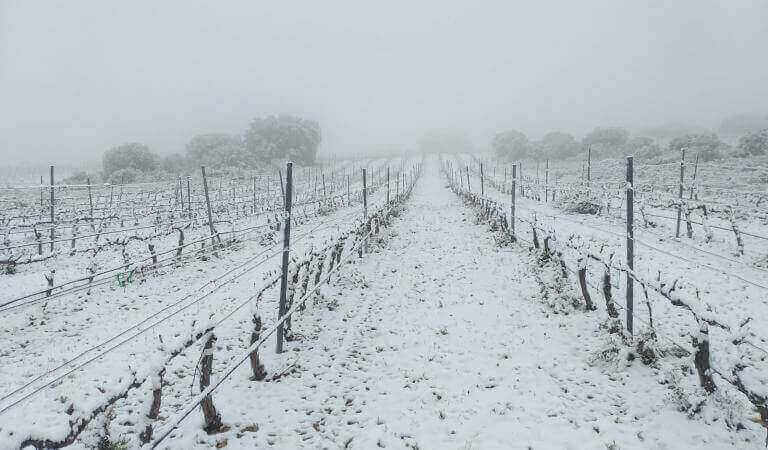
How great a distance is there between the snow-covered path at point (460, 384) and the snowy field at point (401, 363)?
28mm

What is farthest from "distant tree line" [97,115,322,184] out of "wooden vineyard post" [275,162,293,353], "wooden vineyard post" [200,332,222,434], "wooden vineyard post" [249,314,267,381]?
"wooden vineyard post" [200,332,222,434]

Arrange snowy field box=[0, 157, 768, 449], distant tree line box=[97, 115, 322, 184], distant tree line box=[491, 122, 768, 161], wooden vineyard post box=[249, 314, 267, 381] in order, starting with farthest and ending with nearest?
distant tree line box=[97, 115, 322, 184] → distant tree line box=[491, 122, 768, 161] → wooden vineyard post box=[249, 314, 267, 381] → snowy field box=[0, 157, 768, 449]

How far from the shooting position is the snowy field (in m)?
4.96

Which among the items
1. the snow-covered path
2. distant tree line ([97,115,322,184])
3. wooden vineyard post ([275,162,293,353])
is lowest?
the snow-covered path

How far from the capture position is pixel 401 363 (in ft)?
23.1

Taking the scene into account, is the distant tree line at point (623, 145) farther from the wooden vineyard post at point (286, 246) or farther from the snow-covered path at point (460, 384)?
the wooden vineyard post at point (286, 246)

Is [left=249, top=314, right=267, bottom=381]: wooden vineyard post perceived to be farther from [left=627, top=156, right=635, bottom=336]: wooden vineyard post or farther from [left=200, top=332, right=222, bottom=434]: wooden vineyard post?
[left=627, top=156, right=635, bottom=336]: wooden vineyard post

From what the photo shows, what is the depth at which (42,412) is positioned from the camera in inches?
224

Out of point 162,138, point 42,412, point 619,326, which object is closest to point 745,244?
point 619,326

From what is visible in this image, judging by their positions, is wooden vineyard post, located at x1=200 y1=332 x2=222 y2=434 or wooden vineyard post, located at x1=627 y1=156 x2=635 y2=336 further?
wooden vineyard post, located at x1=627 y1=156 x2=635 y2=336

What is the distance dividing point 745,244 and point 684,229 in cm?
318

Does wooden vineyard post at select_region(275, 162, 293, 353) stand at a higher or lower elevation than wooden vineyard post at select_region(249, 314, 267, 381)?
higher

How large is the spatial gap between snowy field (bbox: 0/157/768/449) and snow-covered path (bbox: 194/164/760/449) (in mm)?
28

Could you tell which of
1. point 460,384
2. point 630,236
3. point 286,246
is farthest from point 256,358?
point 630,236
